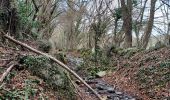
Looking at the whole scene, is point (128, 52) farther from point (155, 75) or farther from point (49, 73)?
point (49, 73)

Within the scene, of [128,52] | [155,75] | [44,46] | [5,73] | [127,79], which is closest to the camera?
[5,73]

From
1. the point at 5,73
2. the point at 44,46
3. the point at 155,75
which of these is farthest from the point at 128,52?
the point at 5,73

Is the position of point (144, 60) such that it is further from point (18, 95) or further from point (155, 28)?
point (155, 28)

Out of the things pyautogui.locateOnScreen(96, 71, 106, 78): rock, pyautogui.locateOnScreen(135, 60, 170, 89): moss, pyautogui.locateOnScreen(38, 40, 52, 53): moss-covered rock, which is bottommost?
pyautogui.locateOnScreen(96, 71, 106, 78): rock

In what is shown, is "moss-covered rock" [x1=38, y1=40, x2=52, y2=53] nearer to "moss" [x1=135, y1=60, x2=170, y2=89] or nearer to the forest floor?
the forest floor

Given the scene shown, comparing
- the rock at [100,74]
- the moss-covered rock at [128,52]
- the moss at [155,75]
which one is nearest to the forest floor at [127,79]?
the moss at [155,75]

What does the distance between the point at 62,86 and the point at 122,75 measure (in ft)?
18.9

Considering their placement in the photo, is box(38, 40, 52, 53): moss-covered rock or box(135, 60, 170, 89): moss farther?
box(38, 40, 52, 53): moss-covered rock

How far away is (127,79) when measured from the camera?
39.2 ft

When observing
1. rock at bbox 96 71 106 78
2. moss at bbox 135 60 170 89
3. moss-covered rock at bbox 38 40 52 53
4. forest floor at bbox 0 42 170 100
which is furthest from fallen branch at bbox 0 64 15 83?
rock at bbox 96 71 106 78

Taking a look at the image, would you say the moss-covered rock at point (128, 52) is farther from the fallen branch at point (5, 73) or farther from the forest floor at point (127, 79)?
the fallen branch at point (5, 73)

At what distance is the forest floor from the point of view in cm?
612

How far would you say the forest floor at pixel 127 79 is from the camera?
241 inches

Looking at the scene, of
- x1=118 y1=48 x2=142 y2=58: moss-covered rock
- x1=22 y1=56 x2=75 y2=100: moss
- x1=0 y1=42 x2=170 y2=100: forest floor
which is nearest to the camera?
x1=0 y1=42 x2=170 y2=100: forest floor
